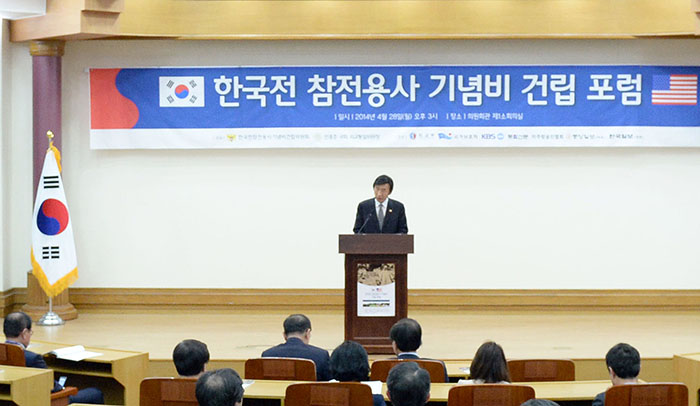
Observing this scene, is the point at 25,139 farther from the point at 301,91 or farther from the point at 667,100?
the point at 667,100

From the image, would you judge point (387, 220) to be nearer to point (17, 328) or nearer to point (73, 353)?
point (73, 353)

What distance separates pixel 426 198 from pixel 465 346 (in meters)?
2.03

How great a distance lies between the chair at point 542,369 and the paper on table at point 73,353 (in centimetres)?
251

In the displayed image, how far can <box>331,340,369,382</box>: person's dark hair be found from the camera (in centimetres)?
476

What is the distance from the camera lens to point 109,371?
19.0 feet

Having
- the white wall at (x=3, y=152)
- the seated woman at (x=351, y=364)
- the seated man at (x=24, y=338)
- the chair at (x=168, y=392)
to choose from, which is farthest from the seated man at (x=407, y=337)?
the white wall at (x=3, y=152)

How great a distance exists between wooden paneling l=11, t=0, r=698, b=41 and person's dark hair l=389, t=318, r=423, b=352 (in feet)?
14.3

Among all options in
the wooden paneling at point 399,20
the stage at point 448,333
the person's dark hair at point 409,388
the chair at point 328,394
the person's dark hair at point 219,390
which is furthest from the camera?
the wooden paneling at point 399,20

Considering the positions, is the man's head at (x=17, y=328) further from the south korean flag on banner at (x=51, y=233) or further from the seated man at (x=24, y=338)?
the south korean flag on banner at (x=51, y=233)

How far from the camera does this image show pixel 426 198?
9.22 metres

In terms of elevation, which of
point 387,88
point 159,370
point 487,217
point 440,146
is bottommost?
point 159,370

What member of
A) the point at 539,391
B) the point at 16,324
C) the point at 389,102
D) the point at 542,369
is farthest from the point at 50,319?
the point at 539,391

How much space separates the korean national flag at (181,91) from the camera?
359 inches

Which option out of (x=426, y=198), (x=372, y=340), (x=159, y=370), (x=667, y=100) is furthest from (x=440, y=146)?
(x=159, y=370)
